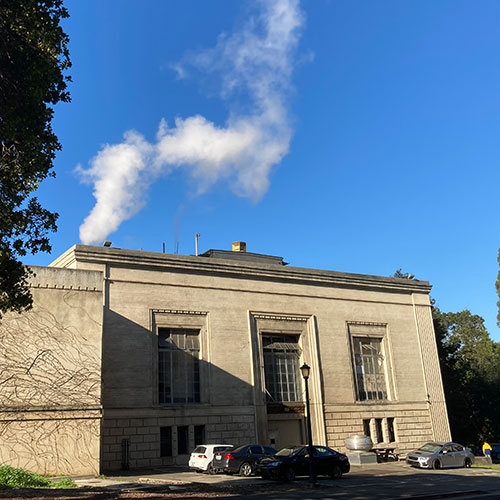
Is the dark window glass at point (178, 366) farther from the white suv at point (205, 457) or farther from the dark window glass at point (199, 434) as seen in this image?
the white suv at point (205, 457)

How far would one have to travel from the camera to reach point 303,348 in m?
36.4

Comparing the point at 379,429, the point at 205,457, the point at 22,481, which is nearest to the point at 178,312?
the point at 205,457

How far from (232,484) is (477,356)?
205 ft

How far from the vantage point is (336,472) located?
79.0 feet

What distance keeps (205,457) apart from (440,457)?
12330 mm

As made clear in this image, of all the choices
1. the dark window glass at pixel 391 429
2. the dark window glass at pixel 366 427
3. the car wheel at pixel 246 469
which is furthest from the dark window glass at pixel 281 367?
the car wheel at pixel 246 469

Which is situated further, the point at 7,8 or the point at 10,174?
the point at 10,174

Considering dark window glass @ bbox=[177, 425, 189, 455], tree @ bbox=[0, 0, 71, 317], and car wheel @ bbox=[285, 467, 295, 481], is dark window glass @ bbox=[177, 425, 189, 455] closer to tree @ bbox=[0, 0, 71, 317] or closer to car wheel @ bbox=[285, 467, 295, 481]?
car wheel @ bbox=[285, 467, 295, 481]

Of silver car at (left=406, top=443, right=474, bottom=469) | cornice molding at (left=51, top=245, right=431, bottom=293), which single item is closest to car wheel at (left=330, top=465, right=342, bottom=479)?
silver car at (left=406, top=443, right=474, bottom=469)

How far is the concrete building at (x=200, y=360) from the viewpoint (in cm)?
2445

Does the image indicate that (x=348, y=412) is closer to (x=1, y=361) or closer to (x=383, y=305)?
(x=383, y=305)

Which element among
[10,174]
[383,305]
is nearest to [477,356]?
[383,305]

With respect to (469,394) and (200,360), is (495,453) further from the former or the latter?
(200,360)

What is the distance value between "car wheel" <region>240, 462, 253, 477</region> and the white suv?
1.74 m
